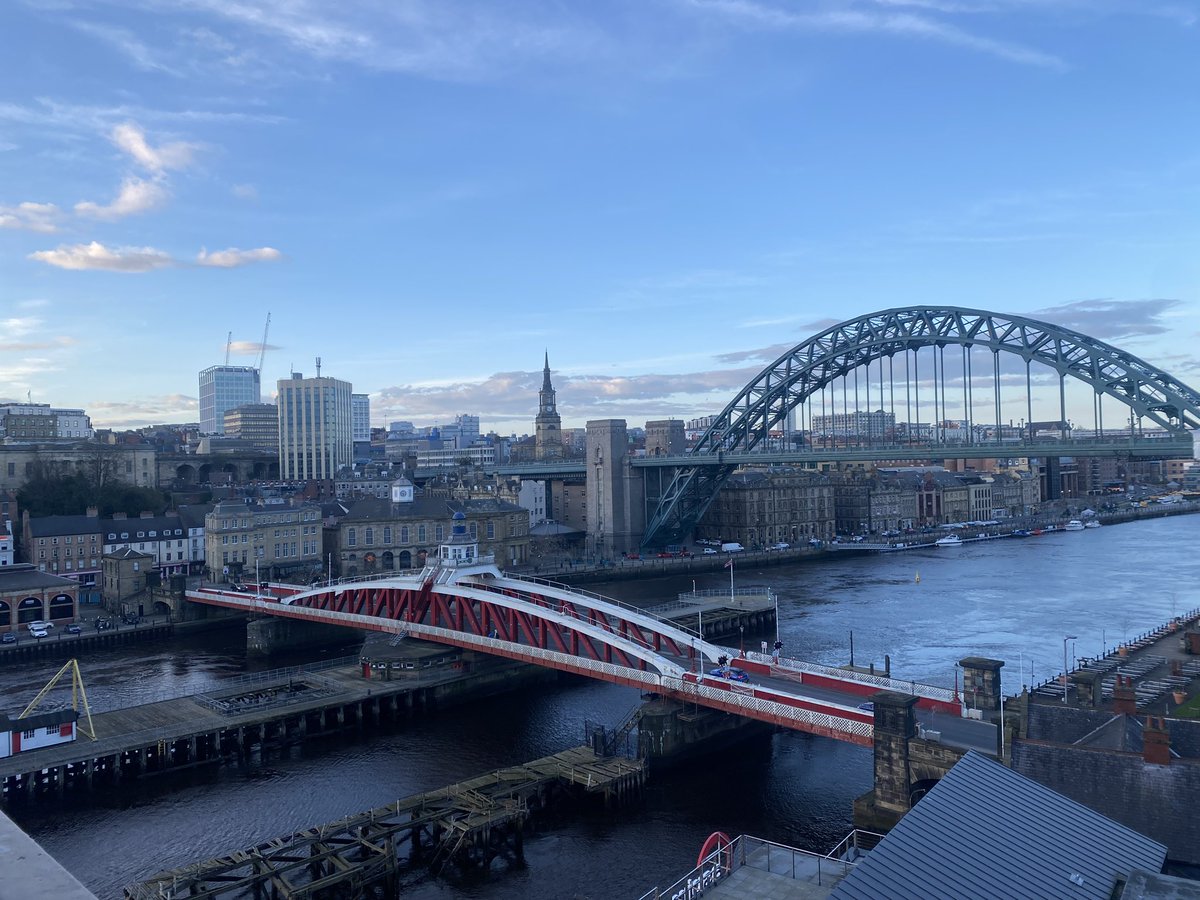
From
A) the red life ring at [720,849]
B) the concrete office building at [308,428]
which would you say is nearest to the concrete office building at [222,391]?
the concrete office building at [308,428]

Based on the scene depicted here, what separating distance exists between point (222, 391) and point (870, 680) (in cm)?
17808

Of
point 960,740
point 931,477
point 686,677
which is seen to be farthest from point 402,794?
point 931,477

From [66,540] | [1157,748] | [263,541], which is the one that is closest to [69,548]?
[66,540]

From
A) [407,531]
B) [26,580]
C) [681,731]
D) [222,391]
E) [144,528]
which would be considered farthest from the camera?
[222,391]

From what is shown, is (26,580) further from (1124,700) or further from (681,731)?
(1124,700)

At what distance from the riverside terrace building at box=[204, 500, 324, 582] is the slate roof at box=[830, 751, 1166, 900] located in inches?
1755

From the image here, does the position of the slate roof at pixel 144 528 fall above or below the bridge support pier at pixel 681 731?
above

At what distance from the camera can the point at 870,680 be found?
23.0 metres

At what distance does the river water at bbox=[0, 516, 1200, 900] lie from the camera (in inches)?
750

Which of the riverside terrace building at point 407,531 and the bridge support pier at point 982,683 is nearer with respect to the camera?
the bridge support pier at point 982,683

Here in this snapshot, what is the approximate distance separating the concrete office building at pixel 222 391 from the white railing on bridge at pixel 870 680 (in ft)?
556

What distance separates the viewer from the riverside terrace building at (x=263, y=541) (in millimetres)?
52188

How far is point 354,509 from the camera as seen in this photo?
5981cm

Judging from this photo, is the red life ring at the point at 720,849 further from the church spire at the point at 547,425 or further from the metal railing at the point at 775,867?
the church spire at the point at 547,425
